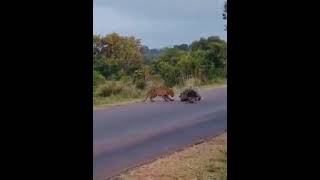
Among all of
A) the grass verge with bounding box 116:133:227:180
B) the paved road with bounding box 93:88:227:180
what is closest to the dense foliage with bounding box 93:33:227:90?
the paved road with bounding box 93:88:227:180

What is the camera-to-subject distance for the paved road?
221 centimetres

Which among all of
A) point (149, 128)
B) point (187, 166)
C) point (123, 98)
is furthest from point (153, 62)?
point (187, 166)

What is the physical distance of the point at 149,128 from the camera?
237 centimetres

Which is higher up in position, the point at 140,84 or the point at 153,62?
the point at 153,62

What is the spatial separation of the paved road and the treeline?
5.3 inches

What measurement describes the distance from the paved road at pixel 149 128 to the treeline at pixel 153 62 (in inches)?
5.3

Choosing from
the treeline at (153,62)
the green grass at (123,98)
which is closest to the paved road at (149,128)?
the green grass at (123,98)

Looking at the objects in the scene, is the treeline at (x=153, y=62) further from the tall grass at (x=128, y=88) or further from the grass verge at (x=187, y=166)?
the grass verge at (x=187, y=166)

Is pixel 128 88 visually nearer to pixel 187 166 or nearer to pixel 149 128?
pixel 149 128

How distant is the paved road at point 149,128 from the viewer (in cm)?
221

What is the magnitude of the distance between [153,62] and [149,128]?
16.6 inches
